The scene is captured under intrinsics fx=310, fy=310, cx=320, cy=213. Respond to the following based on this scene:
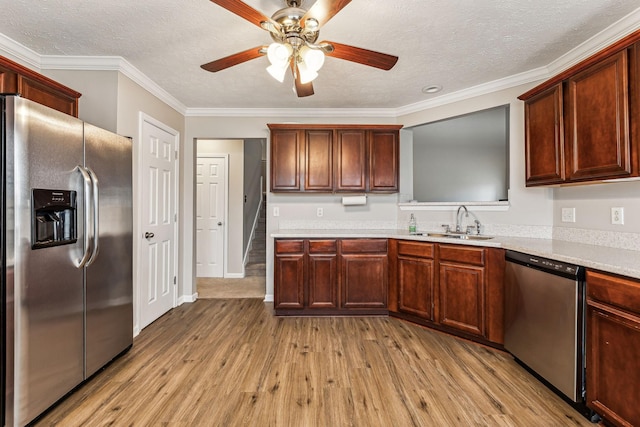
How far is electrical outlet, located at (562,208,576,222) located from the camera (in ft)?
8.26

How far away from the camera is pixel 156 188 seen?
10.4 feet

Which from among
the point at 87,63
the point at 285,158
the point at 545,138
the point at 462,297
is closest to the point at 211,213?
the point at 285,158

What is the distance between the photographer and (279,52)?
1636mm

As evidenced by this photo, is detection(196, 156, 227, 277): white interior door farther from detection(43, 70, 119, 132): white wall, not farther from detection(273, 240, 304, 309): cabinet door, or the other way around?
detection(43, 70, 119, 132): white wall

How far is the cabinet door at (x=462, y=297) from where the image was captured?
259 centimetres

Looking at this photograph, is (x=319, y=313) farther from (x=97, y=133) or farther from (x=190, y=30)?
(x=190, y=30)

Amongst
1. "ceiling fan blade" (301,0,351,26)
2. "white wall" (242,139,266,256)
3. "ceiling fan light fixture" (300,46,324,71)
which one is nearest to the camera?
"ceiling fan blade" (301,0,351,26)

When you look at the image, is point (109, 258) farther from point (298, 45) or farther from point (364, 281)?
point (364, 281)

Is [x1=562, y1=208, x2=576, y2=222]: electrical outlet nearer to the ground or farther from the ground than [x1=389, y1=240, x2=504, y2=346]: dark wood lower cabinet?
farther from the ground

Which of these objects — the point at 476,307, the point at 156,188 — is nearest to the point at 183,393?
the point at 156,188

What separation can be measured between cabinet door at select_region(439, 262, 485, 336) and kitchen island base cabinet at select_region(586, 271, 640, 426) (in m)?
0.89

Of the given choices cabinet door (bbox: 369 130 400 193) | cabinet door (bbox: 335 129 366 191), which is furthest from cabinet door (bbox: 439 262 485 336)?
cabinet door (bbox: 335 129 366 191)

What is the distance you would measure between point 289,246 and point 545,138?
95.7 inches

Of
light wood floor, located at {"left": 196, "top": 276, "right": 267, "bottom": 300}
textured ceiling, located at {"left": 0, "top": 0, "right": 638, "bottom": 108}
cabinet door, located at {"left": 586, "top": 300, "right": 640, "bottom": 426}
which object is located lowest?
light wood floor, located at {"left": 196, "top": 276, "right": 267, "bottom": 300}
